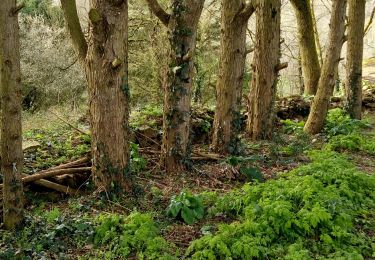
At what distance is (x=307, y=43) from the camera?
1470 cm

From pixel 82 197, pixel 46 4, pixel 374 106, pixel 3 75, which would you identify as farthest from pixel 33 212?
pixel 46 4

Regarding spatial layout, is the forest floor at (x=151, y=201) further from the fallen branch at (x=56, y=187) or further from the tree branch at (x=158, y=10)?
the tree branch at (x=158, y=10)

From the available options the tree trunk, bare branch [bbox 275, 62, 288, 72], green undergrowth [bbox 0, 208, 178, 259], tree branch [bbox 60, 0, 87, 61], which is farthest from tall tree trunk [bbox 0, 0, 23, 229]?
bare branch [bbox 275, 62, 288, 72]

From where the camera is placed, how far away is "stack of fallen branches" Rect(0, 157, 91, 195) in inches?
240

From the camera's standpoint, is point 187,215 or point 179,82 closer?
point 187,215

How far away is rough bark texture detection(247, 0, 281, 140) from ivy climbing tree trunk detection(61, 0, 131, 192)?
4.72 meters

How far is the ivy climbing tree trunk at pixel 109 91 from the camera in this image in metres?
5.42

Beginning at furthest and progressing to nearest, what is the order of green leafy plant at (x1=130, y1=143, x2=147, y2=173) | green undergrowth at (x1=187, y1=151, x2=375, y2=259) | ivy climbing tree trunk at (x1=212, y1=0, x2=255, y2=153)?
ivy climbing tree trunk at (x1=212, y1=0, x2=255, y2=153)
green leafy plant at (x1=130, y1=143, x2=147, y2=173)
green undergrowth at (x1=187, y1=151, x2=375, y2=259)

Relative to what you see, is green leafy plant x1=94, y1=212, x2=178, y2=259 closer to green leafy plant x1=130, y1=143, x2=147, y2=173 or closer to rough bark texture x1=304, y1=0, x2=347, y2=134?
green leafy plant x1=130, y1=143, x2=147, y2=173

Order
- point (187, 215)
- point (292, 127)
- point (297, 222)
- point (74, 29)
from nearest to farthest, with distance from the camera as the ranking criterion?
point (297, 222), point (187, 215), point (74, 29), point (292, 127)

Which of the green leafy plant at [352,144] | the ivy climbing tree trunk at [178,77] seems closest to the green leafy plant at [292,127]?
the green leafy plant at [352,144]

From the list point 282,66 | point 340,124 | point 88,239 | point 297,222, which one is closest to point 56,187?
point 88,239

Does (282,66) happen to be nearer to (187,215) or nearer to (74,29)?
(74,29)

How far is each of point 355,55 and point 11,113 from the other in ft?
34.4
